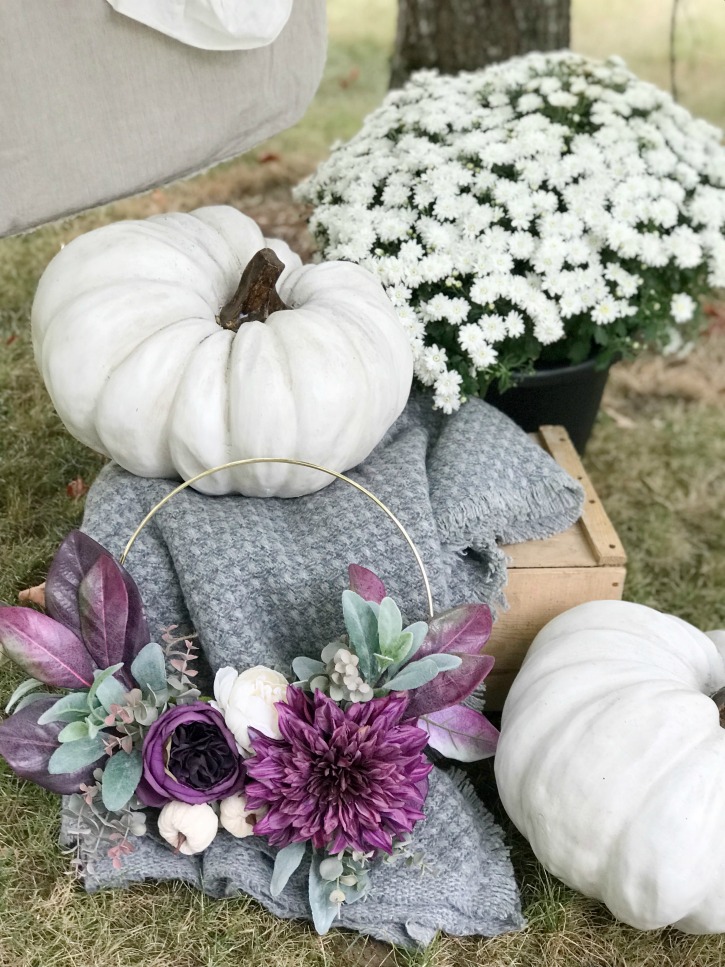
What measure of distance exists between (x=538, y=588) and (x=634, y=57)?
456 cm

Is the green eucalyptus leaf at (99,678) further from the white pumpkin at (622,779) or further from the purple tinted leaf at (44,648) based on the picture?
the white pumpkin at (622,779)

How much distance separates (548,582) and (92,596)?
0.72 metres

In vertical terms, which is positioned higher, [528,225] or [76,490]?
[528,225]

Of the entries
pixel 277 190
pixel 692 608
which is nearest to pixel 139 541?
pixel 692 608

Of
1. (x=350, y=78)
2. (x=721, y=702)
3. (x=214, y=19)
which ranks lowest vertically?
(x=350, y=78)

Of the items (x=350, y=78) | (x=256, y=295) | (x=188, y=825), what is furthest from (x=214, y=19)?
(x=350, y=78)

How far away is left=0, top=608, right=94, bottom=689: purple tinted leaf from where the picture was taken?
4.00 ft

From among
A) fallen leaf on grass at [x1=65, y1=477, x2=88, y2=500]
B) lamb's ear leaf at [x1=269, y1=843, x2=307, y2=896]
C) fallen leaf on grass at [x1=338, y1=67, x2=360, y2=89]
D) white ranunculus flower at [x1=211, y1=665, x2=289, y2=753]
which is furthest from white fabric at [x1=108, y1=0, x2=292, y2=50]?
fallen leaf on grass at [x1=338, y1=67, x2=360, y2=89]

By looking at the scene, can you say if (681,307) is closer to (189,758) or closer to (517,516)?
(517,516)

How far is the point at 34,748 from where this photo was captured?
3.99ft

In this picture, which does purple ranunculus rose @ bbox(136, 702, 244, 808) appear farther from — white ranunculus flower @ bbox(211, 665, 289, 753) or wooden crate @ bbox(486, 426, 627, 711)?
wooden crate @ bbox(486, 426, 627, 711)

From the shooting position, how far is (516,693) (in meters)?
1.39

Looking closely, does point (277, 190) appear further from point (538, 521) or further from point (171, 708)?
point (171, 708)

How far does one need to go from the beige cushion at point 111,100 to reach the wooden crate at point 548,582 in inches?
36.7
